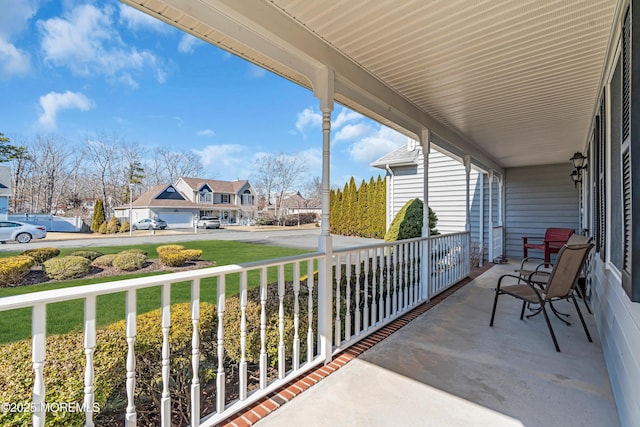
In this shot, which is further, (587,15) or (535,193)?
(535,193)

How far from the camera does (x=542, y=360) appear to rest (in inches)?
103

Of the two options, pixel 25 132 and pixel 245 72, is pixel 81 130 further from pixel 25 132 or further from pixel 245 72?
pixel 25 132

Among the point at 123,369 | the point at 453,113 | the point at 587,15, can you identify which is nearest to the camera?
the point at 123,369

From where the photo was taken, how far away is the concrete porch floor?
6.18 feet

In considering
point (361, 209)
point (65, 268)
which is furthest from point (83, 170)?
point (361, 209)

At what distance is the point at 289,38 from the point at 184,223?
29.0 meters

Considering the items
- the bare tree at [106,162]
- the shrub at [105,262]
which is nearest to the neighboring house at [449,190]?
the shrub at [105,262]

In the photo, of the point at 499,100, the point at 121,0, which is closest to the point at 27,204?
the point at 121,0

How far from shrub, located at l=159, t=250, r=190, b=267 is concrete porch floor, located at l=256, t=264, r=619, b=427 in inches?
314

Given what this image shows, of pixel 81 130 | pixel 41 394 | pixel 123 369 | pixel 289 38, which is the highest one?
pixel 81 130

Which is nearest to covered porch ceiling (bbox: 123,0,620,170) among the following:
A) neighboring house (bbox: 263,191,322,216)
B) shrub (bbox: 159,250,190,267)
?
shrub (bbox: 159,250,190,267)

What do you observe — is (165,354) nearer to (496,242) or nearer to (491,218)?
(491,218)

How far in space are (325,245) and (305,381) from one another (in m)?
1.04

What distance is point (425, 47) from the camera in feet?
8.34
